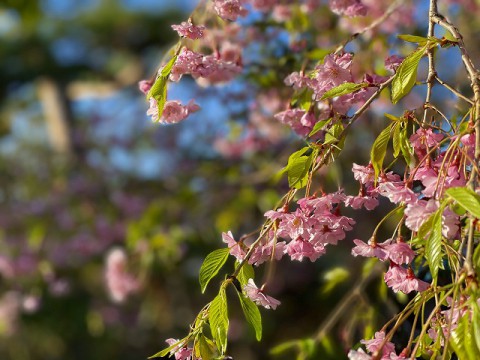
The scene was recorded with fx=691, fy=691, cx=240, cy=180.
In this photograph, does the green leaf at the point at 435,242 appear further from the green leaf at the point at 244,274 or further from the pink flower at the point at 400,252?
the green leaf at the point at 244,274

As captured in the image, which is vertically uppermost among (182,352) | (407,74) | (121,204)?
(407,74)

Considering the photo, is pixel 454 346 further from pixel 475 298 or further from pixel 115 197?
pixel 115 197

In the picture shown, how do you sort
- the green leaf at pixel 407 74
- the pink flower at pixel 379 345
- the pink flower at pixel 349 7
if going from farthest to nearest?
the pink flower at pixel 349 7 → the green leaf at pixel 407 74 → the pink flower at pixel 379 345

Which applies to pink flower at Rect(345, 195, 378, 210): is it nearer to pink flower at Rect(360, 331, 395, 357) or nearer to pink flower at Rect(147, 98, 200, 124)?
pink flower at Rect(360, 331, 395, 357)

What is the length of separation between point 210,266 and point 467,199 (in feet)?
1.18

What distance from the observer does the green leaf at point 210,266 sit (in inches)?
35.1

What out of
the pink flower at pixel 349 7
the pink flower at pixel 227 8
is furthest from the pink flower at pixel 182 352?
the pink flower at pixel 349 7

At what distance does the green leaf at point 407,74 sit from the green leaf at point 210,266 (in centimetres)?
30

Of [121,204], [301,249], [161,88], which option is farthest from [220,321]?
[121,204]

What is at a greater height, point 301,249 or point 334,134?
point 334,134

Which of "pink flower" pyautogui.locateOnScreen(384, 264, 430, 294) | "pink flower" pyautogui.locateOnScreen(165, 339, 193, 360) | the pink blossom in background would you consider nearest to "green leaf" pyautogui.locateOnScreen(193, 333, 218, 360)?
"pink flower" pyautogui.locateOnScreen(165, 339, 193, 360)

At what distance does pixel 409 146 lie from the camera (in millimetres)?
841

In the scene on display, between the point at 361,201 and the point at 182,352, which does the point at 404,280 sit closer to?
the point at 361,201

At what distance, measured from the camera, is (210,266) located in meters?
0.90
